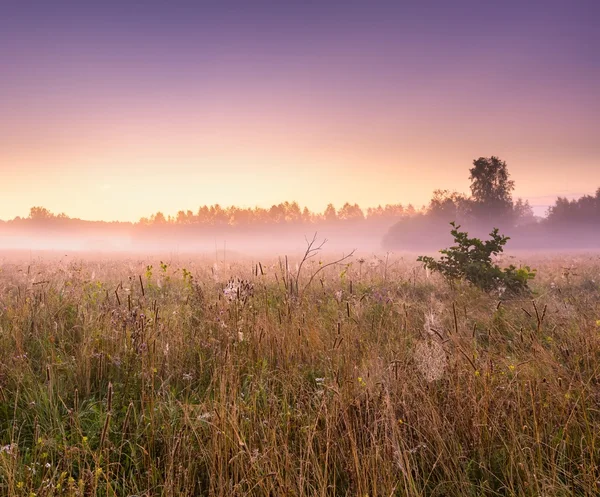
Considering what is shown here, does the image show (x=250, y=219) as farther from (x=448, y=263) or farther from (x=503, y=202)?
(x=448, y=263)

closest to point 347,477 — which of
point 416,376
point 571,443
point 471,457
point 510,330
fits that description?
point 471,457

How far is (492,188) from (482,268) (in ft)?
155

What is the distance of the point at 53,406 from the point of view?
297 centimetres

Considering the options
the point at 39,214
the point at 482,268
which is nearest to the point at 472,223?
the point at 482,268

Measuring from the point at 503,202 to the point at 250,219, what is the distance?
193ft

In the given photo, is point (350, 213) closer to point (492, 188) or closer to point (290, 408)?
point (492, 188)

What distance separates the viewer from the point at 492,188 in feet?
162

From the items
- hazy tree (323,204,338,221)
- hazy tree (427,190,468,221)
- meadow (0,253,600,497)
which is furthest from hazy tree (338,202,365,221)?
meadow (0,253,600,497)

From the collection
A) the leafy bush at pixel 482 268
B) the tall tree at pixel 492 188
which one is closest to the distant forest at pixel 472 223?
the tall tree at pixel 492 188

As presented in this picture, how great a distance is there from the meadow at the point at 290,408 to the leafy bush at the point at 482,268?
82.4 inches

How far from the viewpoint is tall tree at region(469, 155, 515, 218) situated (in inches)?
1916

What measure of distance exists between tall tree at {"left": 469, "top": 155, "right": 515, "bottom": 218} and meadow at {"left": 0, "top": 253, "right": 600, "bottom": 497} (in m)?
48.3

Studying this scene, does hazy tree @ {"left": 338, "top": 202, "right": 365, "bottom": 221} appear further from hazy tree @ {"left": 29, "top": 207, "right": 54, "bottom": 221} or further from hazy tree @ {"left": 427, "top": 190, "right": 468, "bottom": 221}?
hazy tree @ {"left": 29, "top": 207, "right": 54, "bottom": 221}

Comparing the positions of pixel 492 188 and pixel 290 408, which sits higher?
pixel 492 188
